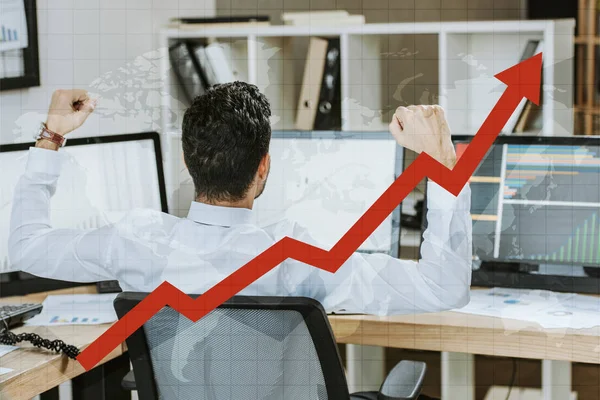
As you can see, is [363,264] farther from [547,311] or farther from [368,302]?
[547,311]

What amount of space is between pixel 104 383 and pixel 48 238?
16.6 inches

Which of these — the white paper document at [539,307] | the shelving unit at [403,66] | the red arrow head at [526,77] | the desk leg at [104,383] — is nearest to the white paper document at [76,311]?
the desk leg at [104,383]

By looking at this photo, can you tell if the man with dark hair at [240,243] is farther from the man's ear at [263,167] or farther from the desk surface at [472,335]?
the desk surface at [472,335]

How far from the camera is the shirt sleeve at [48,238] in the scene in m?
0.98

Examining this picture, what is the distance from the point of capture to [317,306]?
0.74 m

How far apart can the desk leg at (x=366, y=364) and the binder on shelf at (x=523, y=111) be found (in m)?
0.72

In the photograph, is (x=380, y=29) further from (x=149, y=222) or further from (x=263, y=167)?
(x=149, y=222)

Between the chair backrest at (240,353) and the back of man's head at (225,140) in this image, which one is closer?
the chair backrest at (240,353)

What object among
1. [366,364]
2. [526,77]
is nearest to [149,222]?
[526,77]

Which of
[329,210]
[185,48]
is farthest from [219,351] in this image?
[185,48]

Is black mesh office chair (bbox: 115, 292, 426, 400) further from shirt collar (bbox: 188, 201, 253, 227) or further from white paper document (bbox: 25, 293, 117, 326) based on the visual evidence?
white paper document (bbox: 25, 293, 117, 326)

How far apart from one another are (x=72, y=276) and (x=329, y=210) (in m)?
0.47

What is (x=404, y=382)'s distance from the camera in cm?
98

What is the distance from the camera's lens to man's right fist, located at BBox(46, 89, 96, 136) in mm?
1059
